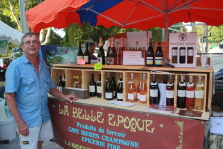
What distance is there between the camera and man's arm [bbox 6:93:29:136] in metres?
1.93

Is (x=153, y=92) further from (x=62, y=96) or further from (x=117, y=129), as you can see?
(x=62, y=96)

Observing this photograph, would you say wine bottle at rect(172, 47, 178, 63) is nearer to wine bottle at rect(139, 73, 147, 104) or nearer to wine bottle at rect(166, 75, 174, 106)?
wine bottle at rect(166, 75, 174, 106)

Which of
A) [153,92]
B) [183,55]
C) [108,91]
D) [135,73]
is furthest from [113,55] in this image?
[183,55]

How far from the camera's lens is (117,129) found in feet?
6.79

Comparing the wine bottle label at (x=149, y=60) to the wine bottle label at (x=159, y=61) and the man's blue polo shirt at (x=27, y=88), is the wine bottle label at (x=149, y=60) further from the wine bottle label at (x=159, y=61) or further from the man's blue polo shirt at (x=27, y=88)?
the man's blue polo shirt at (x=27, y=88)

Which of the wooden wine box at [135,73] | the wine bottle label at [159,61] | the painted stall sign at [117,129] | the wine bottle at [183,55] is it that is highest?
the wine bottle at [183,55]

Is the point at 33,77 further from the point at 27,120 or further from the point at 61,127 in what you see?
the point at 61,127

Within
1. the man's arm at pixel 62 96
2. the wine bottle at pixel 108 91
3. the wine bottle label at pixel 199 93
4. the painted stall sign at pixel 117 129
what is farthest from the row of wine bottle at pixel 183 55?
the man's arm at pixel 62 96

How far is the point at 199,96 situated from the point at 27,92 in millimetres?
1806

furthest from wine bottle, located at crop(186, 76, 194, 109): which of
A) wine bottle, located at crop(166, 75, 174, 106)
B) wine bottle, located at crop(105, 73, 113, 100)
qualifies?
wine bottle, located at crop(105, 73, 113, 100)

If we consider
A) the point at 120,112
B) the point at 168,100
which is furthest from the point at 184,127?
the point at 120,112

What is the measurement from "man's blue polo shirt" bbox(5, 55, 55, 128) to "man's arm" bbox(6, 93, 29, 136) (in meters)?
0.07

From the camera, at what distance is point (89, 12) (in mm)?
3535

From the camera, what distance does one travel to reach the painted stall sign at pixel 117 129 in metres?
1.72
